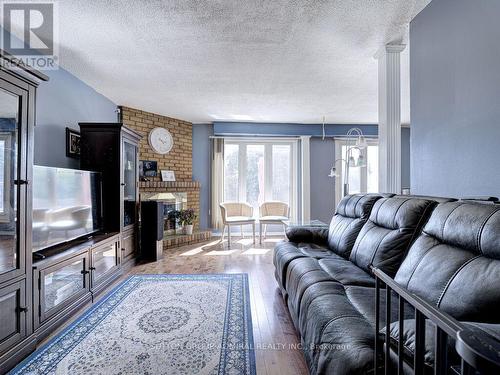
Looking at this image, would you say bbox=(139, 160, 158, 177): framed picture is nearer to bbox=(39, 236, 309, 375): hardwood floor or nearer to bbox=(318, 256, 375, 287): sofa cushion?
bbox=(39, 236, 309, 375): hardwood floor

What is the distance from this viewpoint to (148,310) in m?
2.21

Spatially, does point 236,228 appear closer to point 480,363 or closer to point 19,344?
point 19,344

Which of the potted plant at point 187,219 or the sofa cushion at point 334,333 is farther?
the potted plant at point 187,219

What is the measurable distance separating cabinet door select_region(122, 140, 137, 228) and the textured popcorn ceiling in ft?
2.83

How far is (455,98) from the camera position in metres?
1.83

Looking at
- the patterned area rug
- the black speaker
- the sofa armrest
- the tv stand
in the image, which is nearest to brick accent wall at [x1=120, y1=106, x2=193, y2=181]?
the black speaker

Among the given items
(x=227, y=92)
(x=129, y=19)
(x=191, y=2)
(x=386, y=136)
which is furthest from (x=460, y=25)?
(x=227, y=92)

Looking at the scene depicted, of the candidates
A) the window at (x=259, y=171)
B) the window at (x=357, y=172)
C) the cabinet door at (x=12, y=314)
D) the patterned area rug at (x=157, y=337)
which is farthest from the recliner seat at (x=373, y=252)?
the window at (x=357, y=172)

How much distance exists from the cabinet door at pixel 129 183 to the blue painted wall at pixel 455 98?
3029 millimetres

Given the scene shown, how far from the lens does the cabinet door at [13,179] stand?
5.28 feet

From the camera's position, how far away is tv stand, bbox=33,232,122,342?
184 cm

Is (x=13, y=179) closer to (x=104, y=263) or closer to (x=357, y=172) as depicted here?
(x=104, y=263)

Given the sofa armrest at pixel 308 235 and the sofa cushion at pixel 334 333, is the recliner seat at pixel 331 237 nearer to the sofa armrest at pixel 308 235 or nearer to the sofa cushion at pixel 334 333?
the sofa armrest at pixel 308 235

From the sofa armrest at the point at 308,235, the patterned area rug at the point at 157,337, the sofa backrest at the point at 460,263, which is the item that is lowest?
the patterned area rug at the point at 157,337
